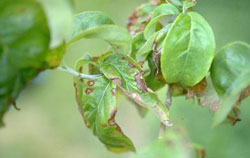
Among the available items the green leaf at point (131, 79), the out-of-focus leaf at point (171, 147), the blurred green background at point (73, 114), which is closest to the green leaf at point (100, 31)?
the green leaf at point (131, 79)

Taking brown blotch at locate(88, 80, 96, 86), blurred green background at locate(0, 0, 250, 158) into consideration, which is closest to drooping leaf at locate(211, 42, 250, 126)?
brown blotch at locate(88, 80, 96, 86)

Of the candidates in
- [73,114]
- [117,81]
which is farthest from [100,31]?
[73,114]

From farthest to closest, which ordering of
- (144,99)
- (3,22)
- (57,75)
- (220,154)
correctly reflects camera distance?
(57,75), (220,154), (144,99), (3,22)

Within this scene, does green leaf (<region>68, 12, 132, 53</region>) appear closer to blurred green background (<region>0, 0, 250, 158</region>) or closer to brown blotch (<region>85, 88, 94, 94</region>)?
brown blotch (<region>85, 88, 94, 94</region>)

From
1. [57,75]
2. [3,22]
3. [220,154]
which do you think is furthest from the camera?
[57,75]

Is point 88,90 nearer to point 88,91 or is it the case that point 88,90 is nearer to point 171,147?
point 88,91

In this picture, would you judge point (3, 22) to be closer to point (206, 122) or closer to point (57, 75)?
point (206, 122)

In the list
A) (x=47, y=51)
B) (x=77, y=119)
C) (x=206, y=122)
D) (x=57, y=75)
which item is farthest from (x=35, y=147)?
(x=47, y=51)
